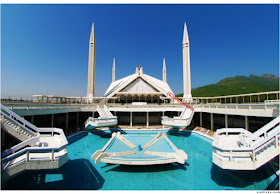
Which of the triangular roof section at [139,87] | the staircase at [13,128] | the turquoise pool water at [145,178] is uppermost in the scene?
the triangular roof section at [139,87]

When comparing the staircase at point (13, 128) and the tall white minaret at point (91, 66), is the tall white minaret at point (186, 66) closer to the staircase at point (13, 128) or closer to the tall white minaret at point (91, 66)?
the tall white minaret at point (91, 66)

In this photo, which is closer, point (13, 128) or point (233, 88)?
point (13, 128)

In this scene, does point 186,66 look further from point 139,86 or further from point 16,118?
point 16,118

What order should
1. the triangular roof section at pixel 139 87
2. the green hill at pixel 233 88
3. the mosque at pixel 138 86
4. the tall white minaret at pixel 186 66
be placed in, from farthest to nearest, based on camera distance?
the green hill at pixel 233 88 → the triangular roof section at pixel 139 87 → the tall white minaret at pixel 186 66 → the mosque at pixel 138 86

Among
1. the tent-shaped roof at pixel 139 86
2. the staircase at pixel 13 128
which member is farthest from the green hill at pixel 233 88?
the staircase at pixel 13 128

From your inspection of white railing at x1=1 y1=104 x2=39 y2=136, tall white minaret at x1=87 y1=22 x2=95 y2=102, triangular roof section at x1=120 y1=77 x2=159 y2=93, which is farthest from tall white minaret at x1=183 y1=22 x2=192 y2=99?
white railing at x1=1 y1=104 x2=39 y2=136

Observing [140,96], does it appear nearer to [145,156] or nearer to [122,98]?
[122,98]

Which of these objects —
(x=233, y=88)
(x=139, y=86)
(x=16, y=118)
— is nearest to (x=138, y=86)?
(x=139, y=86)

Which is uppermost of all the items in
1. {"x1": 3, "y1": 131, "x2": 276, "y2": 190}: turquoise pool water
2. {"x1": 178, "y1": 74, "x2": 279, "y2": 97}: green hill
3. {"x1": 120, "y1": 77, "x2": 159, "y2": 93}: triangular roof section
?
{"x1": 178, "y1": 74, "x2": 279, "y2": 97}: green hill

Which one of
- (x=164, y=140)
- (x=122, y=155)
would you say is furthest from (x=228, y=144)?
(x=122, y=155)

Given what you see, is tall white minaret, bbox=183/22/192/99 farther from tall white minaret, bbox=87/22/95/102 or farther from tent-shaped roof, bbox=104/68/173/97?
tall white minaret, bbox=87/22/95/102

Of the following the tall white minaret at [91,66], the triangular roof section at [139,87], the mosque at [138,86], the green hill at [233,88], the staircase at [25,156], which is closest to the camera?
the staircase at [25,156]

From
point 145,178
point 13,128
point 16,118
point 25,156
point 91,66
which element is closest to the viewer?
point 25,156

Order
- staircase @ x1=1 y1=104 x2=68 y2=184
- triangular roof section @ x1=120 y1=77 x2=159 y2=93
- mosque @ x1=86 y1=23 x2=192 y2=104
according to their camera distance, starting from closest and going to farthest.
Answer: staircase @ x1=1 y1=104 x2=68 y2=184, mosque @ x1=86 y1=23 x2=192 y2=104, triangular roof section @ x1=120 y1=77 x2=159 y2=93
